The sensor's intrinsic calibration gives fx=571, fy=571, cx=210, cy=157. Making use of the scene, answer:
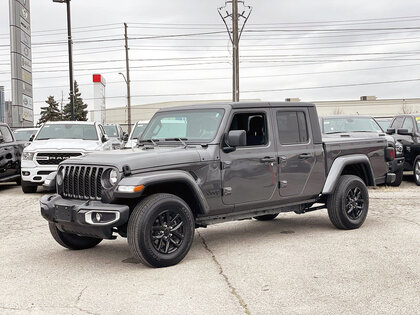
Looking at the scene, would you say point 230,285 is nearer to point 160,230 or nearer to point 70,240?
point 160,230

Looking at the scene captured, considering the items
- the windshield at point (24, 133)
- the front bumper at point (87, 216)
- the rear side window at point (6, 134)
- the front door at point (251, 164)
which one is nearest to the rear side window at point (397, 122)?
the front door at point (251, 164)

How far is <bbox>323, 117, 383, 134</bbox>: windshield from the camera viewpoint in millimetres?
14266

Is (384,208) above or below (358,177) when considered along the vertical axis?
below

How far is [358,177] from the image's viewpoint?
332 inches

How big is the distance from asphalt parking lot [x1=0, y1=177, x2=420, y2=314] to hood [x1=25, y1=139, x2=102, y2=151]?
15.5 ft

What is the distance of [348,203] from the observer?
8203 millimetres

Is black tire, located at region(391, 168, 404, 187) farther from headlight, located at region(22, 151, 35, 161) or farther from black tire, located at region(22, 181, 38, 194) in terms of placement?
black tire, located at region(22, 181, 38, 194)

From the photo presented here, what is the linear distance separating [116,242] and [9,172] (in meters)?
7.97

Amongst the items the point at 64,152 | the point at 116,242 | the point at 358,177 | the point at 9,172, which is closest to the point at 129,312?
the point at 116,242

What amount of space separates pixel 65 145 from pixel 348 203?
25.3 feet

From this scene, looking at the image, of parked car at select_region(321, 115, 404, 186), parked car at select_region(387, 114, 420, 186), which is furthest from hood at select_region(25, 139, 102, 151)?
parked car at select_region(387, 114, 420, 186)

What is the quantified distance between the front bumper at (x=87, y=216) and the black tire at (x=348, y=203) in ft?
11.0

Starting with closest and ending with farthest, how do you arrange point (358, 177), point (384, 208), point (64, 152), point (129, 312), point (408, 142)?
1. point (129, 312)
2. point (358, 177)
3. point (384, 208)
4. point (64, 152)
5. point (408, 142)

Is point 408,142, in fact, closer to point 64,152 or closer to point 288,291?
point 64,152
